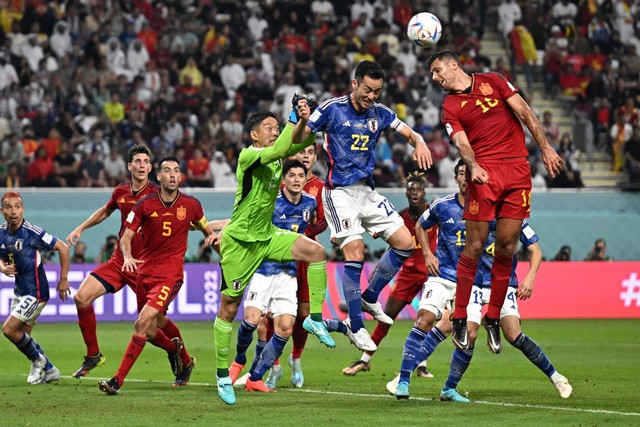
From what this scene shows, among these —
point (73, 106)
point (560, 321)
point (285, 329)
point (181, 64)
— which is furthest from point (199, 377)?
point (181, 64)

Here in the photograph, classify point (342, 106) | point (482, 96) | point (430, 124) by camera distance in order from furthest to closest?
point (430, 124), point (342, 106), point (482, 96)

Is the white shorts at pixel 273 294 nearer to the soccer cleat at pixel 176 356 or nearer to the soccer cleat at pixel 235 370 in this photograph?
the soccer cleat at pixel 235 370

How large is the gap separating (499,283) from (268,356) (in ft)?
9.18

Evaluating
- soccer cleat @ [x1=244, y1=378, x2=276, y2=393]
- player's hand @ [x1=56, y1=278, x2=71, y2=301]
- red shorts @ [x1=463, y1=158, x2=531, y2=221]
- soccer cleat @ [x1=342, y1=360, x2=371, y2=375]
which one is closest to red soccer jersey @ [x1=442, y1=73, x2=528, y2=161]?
red shorts @ [x1=463, y1=158, x2=531, y2=221]

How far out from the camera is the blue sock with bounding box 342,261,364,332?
11.3 meters

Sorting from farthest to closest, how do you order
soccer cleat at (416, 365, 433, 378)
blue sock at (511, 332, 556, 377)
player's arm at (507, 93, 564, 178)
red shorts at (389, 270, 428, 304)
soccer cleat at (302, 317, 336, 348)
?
red shorts at (389, 270, 428, 304) → soccer cleat at (416, 365, 433, 378) → blue sock at (511, 332, 556, 377) → soccer cleat at (302, 317, 336, 348) → player's arm at (507, 93, 564, 178)

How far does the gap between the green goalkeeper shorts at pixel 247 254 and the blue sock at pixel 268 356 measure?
1324 mm

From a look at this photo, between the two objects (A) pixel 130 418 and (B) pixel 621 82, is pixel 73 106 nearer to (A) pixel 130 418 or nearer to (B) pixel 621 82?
(B) pixel 621 82

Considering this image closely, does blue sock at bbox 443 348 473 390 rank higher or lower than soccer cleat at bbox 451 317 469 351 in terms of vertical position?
lower

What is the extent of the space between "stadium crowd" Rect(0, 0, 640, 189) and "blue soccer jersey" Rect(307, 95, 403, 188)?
1243 cm

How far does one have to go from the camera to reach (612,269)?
22516 millimetres

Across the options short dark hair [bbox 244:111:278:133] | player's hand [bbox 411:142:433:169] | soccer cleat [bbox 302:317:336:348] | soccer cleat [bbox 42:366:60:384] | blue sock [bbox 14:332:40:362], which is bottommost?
soccer cleat [bbox 42:366:60:384]

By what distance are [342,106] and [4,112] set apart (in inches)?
604

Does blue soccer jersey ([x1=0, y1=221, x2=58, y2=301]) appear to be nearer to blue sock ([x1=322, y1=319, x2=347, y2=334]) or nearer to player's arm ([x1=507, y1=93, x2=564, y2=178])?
blue sock ([x1=322, y1=319, x2=347, y2=334])
